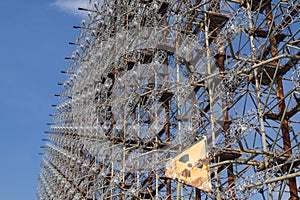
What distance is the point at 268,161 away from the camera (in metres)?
14.0

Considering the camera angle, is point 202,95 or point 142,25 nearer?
point 202,95

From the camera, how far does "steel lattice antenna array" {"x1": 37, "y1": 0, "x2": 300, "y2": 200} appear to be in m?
14.7

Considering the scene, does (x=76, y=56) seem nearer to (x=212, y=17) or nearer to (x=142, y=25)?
(x=142, y=25)

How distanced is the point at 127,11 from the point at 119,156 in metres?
8.99

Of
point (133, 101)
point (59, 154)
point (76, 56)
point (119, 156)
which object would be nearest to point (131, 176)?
point (119, 156)

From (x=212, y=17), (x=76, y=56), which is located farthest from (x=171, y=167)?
(x=76, y=56)

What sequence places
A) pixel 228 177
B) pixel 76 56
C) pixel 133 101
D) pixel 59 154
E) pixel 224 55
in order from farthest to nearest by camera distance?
1. pixel 59 154
2. pixel 76 56
3. pixel 133 101
4. pixel 224 55
5. pixel 228 177

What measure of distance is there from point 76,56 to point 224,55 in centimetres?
2524

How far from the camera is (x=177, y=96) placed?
20.2 meters

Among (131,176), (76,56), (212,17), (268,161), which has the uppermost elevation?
(76,56)

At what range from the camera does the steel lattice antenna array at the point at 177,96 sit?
14672mm

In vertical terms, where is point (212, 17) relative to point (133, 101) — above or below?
above

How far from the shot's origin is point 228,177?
16906 mm

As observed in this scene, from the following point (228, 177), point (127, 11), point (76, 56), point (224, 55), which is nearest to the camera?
point (228, 177)
